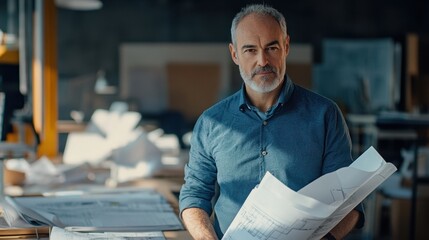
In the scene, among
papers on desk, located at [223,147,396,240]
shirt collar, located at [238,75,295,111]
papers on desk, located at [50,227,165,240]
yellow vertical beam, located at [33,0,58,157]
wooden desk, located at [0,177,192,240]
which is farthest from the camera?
yellow vertical beam, located at [33,0,58,157]

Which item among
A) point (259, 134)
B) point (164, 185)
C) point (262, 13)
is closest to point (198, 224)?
point (259, 134)

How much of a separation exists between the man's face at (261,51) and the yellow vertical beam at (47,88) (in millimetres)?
2815

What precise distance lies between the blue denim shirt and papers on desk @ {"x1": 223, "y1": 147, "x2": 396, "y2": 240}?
1.18ft

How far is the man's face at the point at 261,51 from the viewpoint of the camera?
1.74m

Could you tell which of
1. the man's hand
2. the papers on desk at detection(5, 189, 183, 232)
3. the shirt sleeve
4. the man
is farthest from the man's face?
the papers on desk at detection(5, 189, 183, 232)

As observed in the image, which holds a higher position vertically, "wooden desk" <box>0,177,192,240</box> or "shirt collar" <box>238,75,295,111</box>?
"shirt collar" <box>238,75,295,111</box>

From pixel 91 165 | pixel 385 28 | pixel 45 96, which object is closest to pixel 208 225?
pixel 91 165

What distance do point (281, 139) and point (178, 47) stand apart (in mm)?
9168

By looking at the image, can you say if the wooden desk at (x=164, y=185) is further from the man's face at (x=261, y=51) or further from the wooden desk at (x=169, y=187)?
the man's face at (x=261, y=51)

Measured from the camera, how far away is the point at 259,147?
6.09ft

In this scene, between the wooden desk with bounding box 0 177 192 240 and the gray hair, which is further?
the wooden desk with bounding box 0 177 192 240

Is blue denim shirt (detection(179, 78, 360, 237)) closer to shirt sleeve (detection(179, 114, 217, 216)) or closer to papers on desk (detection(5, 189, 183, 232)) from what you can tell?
shirt sleeve (detection(179, 114, 217, 216))

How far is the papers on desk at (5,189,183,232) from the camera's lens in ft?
5.98

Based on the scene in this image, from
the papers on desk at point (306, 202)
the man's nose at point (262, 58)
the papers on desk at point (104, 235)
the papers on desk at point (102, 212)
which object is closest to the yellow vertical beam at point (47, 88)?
the papers on desk at point (102, 212)
